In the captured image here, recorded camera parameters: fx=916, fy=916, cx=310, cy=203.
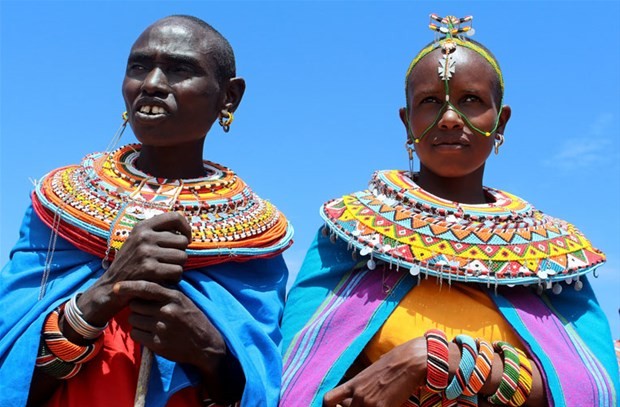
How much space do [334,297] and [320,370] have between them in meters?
0.41

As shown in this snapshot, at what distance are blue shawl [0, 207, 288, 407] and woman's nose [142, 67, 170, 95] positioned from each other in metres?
0.79

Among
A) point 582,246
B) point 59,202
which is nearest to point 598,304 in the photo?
point 582,246

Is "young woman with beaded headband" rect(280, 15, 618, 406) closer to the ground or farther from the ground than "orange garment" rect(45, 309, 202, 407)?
farther from the ground

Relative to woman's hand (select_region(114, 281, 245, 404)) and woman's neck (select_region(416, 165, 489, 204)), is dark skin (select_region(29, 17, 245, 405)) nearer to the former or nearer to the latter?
woman's hand (select_region(114, 281, 245, 404))

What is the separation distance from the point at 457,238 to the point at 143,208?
1458mm

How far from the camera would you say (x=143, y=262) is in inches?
146

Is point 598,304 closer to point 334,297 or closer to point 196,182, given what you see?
point 334,297

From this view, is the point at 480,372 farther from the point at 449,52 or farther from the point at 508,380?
the point at 449,52

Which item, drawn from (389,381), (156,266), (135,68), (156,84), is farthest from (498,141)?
(156,266)

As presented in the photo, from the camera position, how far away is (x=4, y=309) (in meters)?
3.94

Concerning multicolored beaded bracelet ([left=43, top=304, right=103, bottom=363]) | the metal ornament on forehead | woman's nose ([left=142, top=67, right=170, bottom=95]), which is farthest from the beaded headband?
multicolored beaded bracelet ([left=43, top=304, right=103, bottom=363])

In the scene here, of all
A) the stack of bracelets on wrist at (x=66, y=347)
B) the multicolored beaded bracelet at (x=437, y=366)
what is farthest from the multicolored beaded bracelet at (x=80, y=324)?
the multicolored beaded bracelet at (x=437, y=366)

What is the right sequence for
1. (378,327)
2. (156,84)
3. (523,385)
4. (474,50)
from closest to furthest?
(523,385), (378,327), (156,84), (474,50)

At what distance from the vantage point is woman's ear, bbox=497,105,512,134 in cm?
473
